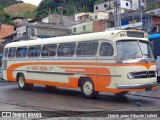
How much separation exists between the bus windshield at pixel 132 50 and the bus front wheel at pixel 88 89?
6.38 feet

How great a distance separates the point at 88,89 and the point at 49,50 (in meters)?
3.68

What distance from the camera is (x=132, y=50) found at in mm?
12594

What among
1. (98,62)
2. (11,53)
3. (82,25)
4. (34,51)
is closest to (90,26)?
(82,25)

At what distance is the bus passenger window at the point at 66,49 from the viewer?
14.7 meters

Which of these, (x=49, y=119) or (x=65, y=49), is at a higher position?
(x=65, y=49)

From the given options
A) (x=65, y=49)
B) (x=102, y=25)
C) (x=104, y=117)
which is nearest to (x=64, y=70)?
(x=65, y=49)

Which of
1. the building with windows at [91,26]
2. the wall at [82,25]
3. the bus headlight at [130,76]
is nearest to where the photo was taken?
the bus headlight at [130,76]

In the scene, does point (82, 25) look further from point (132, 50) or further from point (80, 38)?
point (132, 50)

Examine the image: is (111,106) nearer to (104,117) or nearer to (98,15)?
(104,117)

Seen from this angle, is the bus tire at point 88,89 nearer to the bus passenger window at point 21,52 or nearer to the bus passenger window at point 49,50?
the bus passenger window at point 49,50

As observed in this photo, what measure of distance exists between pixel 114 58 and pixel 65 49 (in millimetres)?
3377

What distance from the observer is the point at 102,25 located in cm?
6253

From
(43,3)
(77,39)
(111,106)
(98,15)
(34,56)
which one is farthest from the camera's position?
(43,3)

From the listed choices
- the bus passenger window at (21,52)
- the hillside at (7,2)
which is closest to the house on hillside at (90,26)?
the bus passenger window at (21,52)
